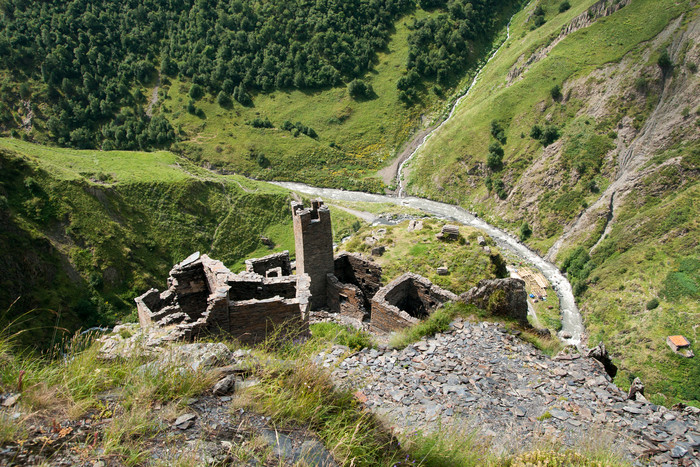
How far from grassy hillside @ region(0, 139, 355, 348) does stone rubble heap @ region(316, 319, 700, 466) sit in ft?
121

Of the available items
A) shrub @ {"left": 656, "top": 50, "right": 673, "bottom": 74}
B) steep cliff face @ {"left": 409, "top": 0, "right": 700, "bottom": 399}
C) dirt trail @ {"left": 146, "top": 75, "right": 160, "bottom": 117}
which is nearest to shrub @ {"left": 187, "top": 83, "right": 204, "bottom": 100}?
dirt trail @ {"left": 146, "top": 75, "right": 160, "bottom": 117}

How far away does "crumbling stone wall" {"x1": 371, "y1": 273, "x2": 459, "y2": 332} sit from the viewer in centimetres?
2128

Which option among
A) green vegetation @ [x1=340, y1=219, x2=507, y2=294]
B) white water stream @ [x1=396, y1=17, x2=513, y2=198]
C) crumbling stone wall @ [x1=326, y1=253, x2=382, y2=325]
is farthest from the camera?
white water stream @ [x1=396, y1=17, x2=513, y2=198]

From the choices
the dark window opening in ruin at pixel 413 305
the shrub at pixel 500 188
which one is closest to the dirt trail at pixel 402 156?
the shrub at pixel 500 188

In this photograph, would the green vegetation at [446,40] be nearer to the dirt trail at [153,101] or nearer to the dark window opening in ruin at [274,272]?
the dirt trail at [153,101]

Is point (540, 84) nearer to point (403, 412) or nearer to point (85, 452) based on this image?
point (403, 412)

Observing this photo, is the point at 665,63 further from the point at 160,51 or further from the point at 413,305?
the point at 160,51

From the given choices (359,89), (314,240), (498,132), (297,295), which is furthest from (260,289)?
(359,89)

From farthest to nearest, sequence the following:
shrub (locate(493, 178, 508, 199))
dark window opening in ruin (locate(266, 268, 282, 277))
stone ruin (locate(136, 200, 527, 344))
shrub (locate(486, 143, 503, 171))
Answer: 1. shrub (locate(486, 143, 503, 171))
2. shrub (locate(493, 178, 508, 199))
3. dark window opening in ruin (locate(266, 268, 282, 277))
4. stone ruin (locate(136, 200, 527, 344))

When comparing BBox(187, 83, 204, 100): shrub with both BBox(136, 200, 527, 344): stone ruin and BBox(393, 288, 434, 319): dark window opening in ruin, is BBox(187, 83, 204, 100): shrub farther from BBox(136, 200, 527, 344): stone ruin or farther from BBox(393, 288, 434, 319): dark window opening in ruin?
BBox(393, 288, 434, 319): dark window opening in ruin

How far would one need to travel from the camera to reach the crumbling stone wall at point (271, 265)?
79.5ft

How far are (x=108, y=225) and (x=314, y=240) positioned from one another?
4241cm

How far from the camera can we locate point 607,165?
75.1 meters

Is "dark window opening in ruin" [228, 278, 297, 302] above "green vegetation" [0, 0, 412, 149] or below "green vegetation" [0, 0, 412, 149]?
below
